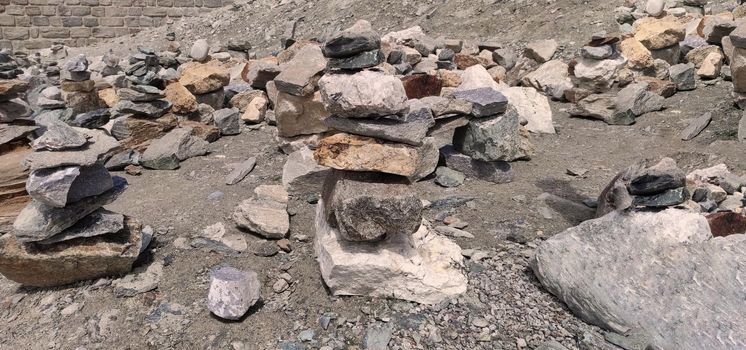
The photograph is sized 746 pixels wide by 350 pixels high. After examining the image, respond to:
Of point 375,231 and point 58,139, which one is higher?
point 58,139

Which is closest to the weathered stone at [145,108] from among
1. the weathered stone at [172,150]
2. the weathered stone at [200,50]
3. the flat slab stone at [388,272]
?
the weathered stone at [172,150]

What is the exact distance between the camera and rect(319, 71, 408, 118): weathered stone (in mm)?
3479

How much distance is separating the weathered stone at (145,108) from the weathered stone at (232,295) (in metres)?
4.27

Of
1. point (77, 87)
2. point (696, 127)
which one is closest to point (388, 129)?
point (696, 127)

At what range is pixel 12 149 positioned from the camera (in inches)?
207

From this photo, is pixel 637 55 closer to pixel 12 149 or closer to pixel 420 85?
pixel 420 85

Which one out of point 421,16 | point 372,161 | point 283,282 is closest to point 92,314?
point 283,282

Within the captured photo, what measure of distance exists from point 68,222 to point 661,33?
8.62 meters

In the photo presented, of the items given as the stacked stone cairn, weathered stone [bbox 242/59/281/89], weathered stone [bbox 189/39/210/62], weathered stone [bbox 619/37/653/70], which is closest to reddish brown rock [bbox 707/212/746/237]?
weathered stone [bbox 619/37/653/70]

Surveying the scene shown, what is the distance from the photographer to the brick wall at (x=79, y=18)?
49.9ft

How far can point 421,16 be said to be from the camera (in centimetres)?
1233

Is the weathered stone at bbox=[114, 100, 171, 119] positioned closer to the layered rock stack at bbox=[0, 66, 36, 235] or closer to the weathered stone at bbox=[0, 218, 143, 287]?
the layered rock stack at bbox=[0, 66, 36, 235]

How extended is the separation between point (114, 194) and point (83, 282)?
67cm

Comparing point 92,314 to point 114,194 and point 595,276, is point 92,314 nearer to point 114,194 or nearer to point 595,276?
point 114,194
